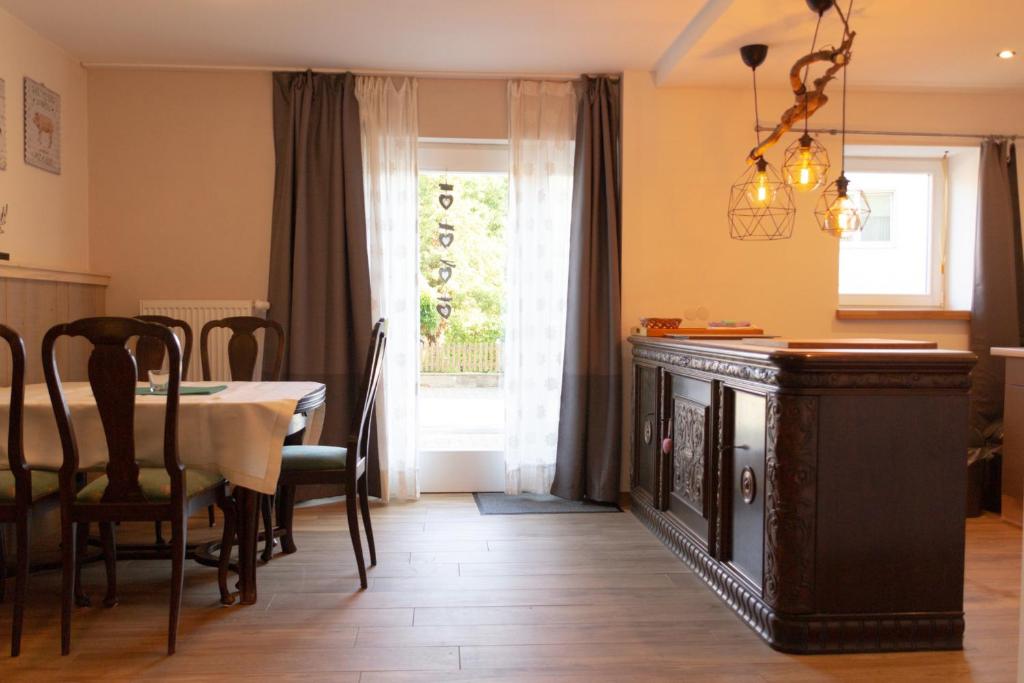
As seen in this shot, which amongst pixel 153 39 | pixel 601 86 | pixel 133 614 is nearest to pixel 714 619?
pixel 133 614

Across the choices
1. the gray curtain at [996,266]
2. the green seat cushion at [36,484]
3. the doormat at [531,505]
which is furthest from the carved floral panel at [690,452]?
the green seat cushion at [36,484]

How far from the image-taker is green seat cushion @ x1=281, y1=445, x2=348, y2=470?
311 centimetres

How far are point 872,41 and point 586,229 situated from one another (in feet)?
5.15

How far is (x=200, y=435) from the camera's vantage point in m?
2.80

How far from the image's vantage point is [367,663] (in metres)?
2.43

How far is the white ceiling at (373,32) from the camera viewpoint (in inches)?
142

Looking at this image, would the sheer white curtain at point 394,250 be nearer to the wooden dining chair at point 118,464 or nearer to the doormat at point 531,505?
the doormat at point 531,505

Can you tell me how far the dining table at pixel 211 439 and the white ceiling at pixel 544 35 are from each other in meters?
1.77

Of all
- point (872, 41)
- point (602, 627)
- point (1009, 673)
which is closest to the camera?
point (1009, 673)

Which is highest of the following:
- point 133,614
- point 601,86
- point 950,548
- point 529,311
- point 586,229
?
point 601,86

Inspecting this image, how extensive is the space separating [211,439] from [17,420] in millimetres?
569

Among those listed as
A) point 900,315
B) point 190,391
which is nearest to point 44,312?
point 190,391

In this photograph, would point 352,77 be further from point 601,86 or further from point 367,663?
point 367,663

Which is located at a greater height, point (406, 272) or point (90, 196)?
point (90, 196)
